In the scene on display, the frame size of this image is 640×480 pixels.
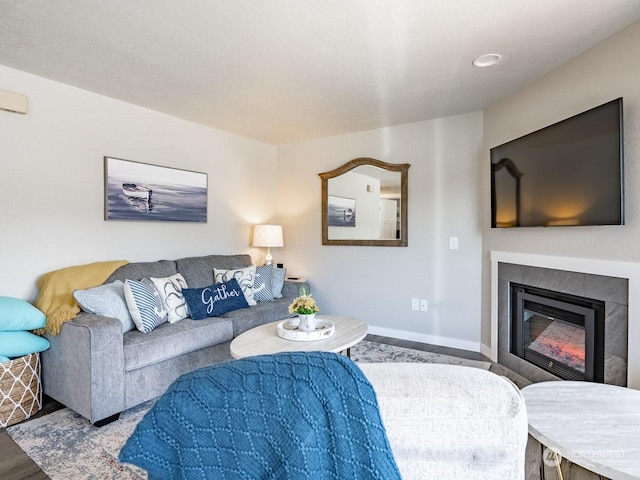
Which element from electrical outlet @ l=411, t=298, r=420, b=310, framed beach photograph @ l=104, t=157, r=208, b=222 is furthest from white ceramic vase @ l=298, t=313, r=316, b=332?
framed beach photograph @ l=104, t=157, r=208, b=222

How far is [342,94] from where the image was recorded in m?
3.05

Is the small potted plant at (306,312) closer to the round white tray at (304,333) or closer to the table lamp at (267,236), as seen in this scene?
the round white tray at (304,333)

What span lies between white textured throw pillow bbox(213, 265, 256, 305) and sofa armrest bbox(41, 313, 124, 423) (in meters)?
1.33

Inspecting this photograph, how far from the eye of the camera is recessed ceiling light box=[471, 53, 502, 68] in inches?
93.8

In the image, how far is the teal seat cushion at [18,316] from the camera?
2252 mm

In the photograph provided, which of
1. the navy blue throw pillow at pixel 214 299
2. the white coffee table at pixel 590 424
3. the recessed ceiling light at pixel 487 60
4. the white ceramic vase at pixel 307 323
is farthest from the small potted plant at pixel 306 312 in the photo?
the recessed ceiling light at pixel 487 60

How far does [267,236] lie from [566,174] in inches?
120

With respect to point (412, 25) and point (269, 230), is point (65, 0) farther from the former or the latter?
point (269, 230)

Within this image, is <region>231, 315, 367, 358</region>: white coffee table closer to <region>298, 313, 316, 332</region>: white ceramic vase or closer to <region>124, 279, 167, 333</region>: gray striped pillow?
<region>298, 313, 316, 332</region>: white ceramic vase

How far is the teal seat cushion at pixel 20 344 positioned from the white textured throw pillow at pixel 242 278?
147 centimetres

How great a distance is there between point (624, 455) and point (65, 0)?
287 centimetres

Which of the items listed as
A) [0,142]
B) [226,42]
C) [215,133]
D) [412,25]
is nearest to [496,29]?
[412,25]

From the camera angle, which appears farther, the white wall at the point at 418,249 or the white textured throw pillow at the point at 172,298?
the white wall at the point at 418,249

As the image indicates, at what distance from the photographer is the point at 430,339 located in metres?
3.81
